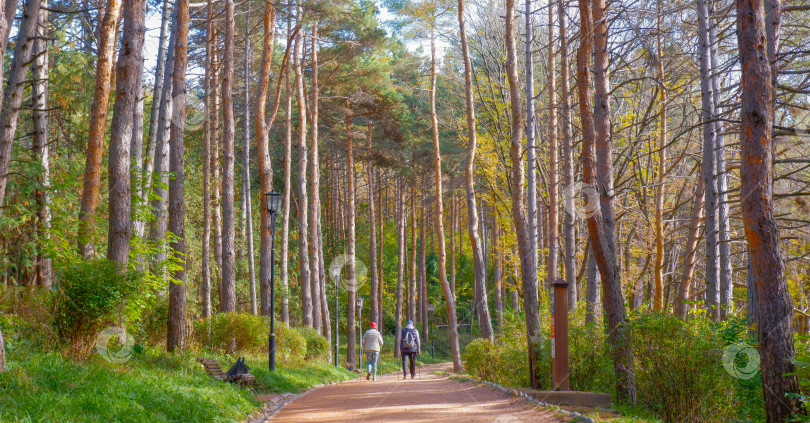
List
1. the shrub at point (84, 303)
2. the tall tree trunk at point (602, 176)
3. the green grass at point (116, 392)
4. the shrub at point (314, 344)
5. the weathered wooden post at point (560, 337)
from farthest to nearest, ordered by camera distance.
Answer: the shrub at point (314, 344)
the weathered wooden post at point (560, 337)
the tall tree trunk at point (602, 176)
the shrub at point (84, 303)
the green grass at point (116, 392)

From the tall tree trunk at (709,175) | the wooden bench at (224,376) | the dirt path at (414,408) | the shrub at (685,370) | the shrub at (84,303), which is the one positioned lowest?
the dirt path at (414,408)

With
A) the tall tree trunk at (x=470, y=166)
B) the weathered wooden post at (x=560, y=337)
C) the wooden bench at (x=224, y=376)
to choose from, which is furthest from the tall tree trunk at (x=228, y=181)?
the weathered wooden post at (x=560, y=337)

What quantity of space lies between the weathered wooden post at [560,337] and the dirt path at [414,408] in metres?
0.62

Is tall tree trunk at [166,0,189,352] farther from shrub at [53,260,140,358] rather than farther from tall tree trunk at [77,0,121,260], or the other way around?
shrub at [53,260,140,358]

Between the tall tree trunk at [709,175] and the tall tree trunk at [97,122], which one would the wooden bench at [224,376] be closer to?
the tall tree trunk at [97,122]

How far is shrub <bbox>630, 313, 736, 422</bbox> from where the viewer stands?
7359mm

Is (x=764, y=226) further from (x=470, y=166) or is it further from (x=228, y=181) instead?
(x=470, y=166)

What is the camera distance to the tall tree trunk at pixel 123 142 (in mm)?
9805

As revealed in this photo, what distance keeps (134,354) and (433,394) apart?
16.3ft

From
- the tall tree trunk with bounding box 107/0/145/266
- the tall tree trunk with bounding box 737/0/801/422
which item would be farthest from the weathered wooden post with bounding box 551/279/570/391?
the tall tree trunk with bounding box 107/0/145/266

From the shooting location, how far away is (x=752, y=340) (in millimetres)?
7988

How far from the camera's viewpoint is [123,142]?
10.0 m

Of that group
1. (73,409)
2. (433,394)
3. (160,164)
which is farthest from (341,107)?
(73,409)

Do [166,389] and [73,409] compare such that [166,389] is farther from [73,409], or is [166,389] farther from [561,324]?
[561,324]
